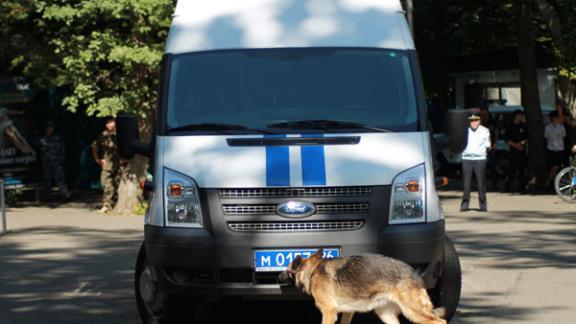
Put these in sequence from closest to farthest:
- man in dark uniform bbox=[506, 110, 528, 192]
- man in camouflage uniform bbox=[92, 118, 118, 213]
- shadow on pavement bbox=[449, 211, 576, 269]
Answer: shadow on pavement bbox=[449, 211, 576, 269]
man in camouflage uniform bbox=[92, 118, 118, 213]
man in dark uniform bbox=[506, 110, 528, 192]

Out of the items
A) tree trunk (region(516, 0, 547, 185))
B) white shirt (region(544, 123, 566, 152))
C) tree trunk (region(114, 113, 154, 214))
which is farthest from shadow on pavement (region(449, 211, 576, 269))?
tree trunk (region(516, 0, 547, 185))

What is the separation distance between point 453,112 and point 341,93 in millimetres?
831

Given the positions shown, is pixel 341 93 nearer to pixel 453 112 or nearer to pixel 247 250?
pixel 453 112

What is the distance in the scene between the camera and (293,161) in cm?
816

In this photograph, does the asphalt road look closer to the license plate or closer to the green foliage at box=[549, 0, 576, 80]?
the license plate

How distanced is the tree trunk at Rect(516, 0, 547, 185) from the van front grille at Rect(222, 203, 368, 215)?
62.5 feet

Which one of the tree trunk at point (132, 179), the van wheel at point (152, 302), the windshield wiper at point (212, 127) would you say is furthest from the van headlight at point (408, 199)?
the tree trunk at point (132, 179)

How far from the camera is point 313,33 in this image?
905 centimetres

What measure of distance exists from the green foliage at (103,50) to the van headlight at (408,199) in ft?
39.9

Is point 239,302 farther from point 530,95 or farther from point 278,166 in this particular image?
point 530,95

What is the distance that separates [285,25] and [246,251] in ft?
6.39

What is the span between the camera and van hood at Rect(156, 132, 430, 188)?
8.12m

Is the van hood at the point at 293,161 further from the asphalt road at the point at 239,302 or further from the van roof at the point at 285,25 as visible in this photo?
the asphalt road at the point at 239,302

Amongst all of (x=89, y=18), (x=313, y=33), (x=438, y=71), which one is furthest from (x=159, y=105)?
(x=438, y=71)
